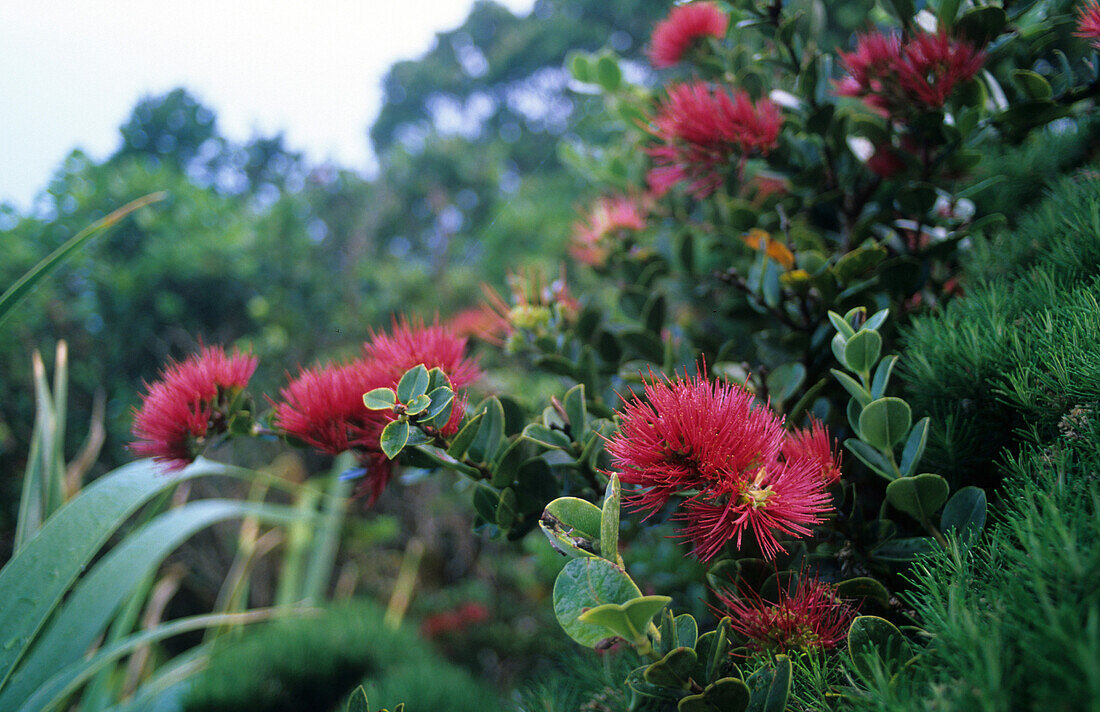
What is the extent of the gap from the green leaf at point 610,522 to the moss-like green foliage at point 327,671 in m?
0.64

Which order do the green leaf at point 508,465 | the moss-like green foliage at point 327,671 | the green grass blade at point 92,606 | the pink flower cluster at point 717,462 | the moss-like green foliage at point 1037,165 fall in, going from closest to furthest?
the pink flower cluster at point 717,462 → the green leaf at point 508,465 → the green grass blade at point 92,606 → the moss-like green foliage at point 1037,165 → the moss-like green foliage at point 327,671

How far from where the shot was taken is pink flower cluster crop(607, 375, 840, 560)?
0.31 meters

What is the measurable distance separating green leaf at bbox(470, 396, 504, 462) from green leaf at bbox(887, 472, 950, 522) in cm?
26

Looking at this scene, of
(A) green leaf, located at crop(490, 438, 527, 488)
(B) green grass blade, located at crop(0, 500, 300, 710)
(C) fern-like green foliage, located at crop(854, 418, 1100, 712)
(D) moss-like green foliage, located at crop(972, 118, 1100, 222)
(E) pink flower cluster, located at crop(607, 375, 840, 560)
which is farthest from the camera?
(D) moss-like green foliage, located at crop(972, 118, 1100, 222)

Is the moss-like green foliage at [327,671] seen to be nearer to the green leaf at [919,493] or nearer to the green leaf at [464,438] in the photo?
the green leaf at [464,438]

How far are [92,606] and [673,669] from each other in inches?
23.1

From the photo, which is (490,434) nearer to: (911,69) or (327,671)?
(911,69)

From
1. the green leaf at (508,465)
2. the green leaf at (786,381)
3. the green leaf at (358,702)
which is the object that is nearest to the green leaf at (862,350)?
the green leaf at (786,381)

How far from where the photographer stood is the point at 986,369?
1.30 ft

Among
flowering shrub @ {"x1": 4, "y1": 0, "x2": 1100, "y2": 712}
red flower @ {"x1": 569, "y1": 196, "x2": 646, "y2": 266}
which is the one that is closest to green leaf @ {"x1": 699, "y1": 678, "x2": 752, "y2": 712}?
flowering shrub @ {"x1": 4, "y1": 0, "x2": 1100, "y2": 712}

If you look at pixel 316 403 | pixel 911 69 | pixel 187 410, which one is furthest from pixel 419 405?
pixel 911 69

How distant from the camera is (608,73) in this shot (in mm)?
757

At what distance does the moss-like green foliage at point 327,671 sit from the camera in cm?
87

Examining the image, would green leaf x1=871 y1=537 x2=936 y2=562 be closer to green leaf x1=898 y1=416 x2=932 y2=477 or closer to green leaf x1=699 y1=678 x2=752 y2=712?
Result: green leaf x1=898 y1=416 x2=932 y2=477
